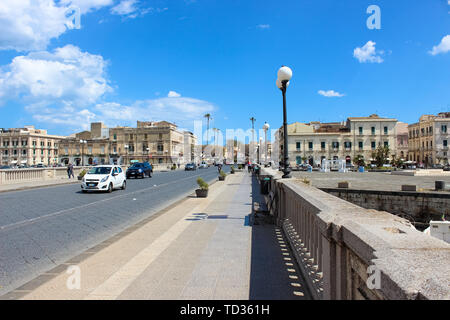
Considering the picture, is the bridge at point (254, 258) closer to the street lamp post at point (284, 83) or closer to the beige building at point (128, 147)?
the street lamp post at point (284, 83)

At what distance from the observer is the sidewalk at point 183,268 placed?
3.90m

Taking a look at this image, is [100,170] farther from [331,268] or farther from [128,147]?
[128,147]

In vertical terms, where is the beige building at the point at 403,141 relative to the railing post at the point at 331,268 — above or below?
above

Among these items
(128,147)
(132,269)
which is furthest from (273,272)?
(128,147)

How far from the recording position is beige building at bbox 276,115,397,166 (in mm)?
66938

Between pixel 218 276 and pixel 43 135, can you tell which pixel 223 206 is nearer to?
pixel 218 276

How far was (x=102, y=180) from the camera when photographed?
17.5m

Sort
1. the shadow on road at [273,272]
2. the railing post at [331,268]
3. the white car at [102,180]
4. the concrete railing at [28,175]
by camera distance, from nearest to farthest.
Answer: the railing post at [331,268] → the shadow on road at [273,272] → the white car at [102,180] → the concrete railing at [28,175]

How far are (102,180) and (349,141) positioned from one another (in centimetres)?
6084

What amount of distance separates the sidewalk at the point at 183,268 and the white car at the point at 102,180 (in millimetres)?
10544

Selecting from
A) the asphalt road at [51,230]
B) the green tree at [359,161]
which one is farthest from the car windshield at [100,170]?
the green tree at [359,161]
